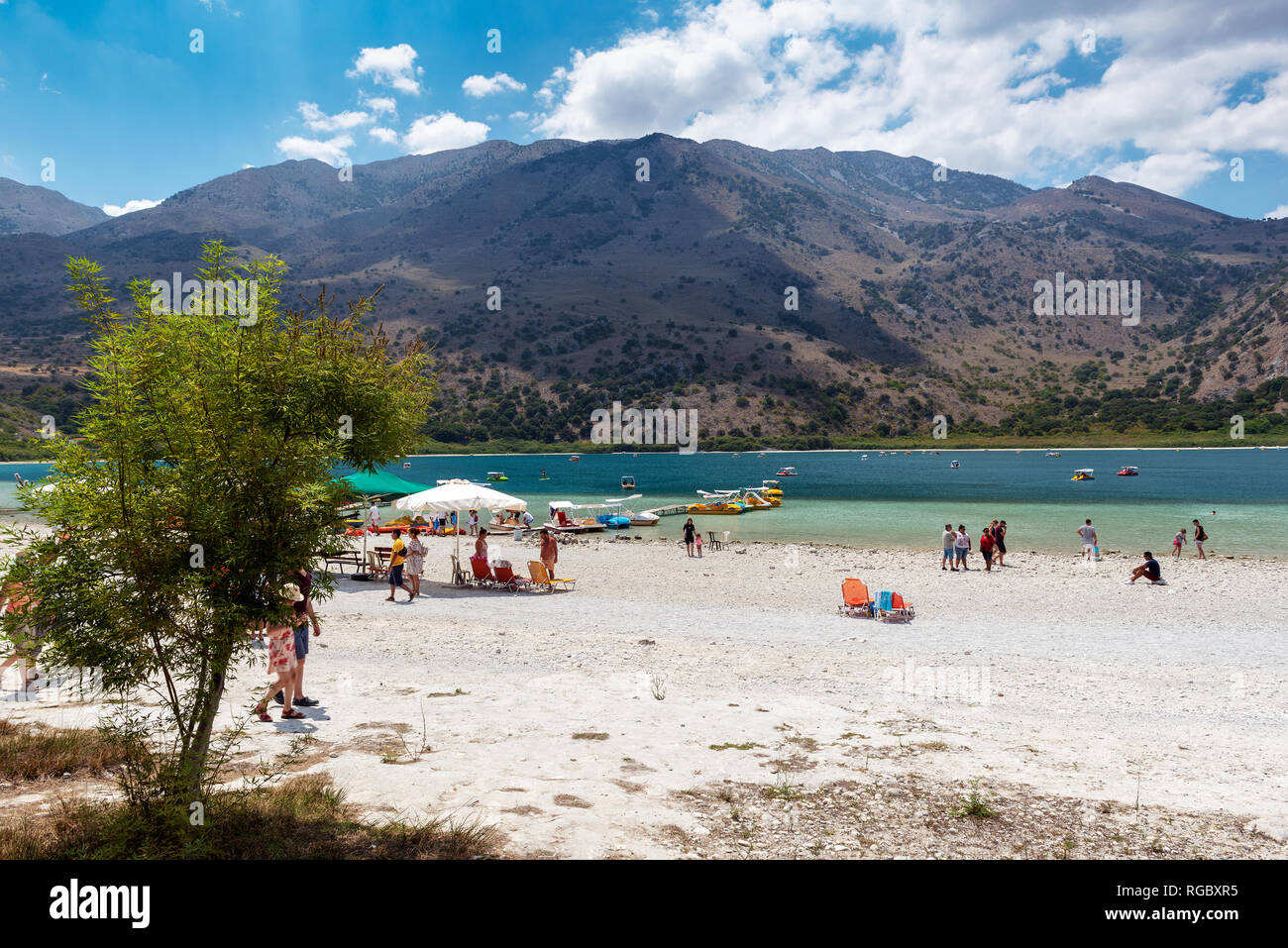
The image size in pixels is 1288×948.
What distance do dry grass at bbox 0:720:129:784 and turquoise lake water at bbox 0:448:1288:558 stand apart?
11.2 metres

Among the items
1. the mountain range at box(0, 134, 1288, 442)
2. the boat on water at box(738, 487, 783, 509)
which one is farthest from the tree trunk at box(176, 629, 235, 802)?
the mountain range at box(0, 134, 1288, 442)

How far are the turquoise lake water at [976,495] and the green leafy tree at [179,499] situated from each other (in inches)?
520

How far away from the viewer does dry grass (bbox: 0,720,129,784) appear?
5.69 metres

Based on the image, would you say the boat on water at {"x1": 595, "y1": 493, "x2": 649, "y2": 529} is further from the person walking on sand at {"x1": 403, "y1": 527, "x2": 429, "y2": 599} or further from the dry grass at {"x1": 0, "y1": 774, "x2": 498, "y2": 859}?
the dry grass at {"x1": 0, "y1": 774, "x2": 498, "y2": 859}

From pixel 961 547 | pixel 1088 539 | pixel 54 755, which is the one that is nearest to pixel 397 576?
pixel 54 755

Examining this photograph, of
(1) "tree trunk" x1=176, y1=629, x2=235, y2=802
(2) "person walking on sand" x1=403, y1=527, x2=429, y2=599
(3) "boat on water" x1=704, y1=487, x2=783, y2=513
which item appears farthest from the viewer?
(3) "boat on water" x1=704, y1=487, x2=783, y2=513

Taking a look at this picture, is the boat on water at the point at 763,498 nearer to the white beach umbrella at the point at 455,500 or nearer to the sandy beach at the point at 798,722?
the sandy beach at the point at 798,722

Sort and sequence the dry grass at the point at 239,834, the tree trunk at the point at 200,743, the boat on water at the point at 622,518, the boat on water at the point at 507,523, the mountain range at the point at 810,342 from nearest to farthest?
the dry grass at the point at 239,834
the tree trunk at the point at 200,743
the boat on water at the point at 507,523
the boat on water at the point at 622,518
the mountain range at the point at 810,342

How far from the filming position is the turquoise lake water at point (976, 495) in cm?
3450

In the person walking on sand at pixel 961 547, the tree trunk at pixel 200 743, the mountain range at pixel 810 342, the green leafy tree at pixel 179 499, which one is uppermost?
the mountain range at pixel 810 342

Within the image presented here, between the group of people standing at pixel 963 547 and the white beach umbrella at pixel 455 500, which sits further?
the group of people standing at pixel 963 547

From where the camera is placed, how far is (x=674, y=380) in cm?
15300

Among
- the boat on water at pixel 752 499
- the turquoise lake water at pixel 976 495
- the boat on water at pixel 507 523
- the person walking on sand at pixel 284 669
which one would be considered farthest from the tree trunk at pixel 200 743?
the boat on water at pixel 752 499

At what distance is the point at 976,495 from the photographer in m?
57.5
